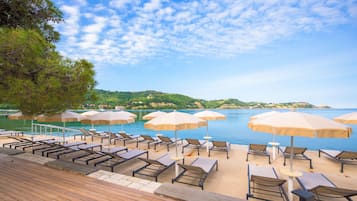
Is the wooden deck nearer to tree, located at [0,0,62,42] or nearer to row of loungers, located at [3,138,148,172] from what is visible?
row of loungers, located at [3,138,148,172]

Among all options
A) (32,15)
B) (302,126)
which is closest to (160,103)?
(32,15)

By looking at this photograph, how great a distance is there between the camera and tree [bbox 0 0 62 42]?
155 inches

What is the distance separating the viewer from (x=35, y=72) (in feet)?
11.1

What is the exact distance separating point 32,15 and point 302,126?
22.1 ft

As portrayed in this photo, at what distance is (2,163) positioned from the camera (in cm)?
473

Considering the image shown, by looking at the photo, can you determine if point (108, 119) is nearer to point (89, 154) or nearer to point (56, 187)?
point (89, 154)

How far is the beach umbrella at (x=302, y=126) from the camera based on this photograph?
2527mm

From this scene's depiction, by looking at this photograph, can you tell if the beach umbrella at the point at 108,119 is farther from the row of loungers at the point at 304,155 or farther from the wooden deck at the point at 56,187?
the row of loungers at the point at 304,155

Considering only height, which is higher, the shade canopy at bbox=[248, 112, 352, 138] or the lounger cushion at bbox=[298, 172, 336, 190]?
the shade canopy at bbox=[248, 112, 352, 138]

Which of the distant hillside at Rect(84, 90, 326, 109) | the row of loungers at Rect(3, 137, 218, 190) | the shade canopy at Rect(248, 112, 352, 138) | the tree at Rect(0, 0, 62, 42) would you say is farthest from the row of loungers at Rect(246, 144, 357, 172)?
the distant hillside at Rect(84, 90, 326, 109)

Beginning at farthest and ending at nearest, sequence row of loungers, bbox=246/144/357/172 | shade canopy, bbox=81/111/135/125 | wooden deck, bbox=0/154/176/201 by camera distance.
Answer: shade canopy, bbox=81/111/135/125
row of loungers, bbox=246/144/357/172
wooden deck, bbox=0/154/176/201

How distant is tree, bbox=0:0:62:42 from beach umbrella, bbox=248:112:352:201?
19.9 ft

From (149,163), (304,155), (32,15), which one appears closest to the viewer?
(32,15)

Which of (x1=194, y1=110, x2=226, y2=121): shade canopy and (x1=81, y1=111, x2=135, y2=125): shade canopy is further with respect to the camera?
(x1=194, y1=110, x2=226, y2=121): shade canopy
